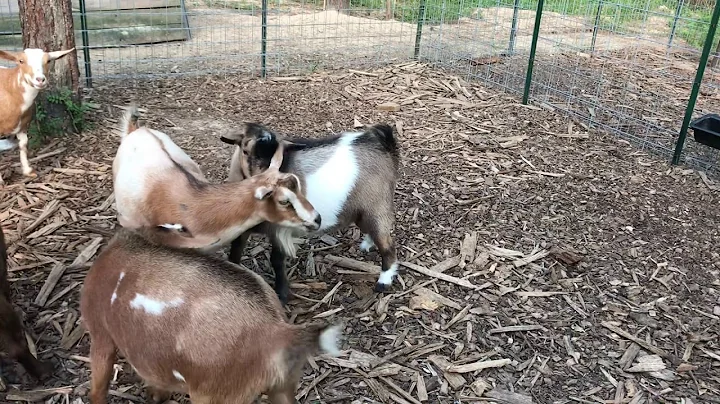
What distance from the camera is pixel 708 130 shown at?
5910 mm

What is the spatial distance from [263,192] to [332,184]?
26.6 inches

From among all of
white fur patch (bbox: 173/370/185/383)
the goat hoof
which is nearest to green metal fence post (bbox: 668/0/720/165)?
the goat hoof

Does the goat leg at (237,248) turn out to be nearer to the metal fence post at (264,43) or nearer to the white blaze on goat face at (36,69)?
the white blaze on goat face at (36,69)

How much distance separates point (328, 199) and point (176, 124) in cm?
276

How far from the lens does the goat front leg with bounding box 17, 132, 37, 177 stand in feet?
15.5

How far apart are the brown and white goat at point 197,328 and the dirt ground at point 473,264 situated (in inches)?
25.8

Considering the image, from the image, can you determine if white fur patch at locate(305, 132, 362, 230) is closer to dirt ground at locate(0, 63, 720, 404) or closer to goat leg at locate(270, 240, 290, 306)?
goat leg at locate(270, 240, 290, 306)

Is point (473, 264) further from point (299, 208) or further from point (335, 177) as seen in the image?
point (299, 208)

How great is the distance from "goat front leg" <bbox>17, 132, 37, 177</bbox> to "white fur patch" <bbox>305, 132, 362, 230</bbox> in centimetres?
244

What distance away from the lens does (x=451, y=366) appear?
10.9ft

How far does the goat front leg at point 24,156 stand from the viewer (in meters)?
4.74

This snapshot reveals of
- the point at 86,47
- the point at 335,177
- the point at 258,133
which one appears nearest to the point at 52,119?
the point at 86,47

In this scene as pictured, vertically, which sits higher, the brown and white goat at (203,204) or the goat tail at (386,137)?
the goat tail at (386,137)

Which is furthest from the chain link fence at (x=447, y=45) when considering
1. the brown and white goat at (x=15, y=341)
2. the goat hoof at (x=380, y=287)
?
the brown and white goat at (x=15, y=341)
